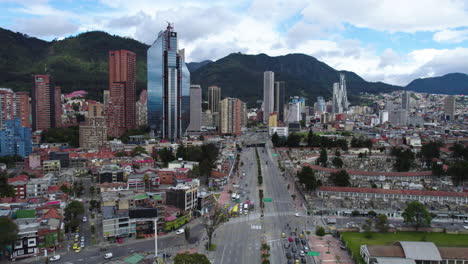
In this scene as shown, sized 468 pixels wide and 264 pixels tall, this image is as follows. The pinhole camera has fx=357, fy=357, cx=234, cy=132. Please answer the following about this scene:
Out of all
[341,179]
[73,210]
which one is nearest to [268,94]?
[341,179]

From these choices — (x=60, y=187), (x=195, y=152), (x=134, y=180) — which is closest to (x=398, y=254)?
(x=134, y=180)

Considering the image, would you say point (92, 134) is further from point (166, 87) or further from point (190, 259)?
point (190, 259)

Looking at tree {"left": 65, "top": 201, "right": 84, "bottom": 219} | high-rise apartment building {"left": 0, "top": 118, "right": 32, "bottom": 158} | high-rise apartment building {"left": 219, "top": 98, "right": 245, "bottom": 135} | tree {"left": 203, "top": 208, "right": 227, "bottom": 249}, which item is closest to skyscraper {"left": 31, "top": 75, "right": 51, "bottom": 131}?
high-rise apartment building {"left": 0, "top": 118, "right": 32, "bottom": 158}

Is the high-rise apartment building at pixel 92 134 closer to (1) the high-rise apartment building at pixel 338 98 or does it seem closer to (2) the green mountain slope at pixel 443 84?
(1) the high-rise apartment building at pixel 338 98

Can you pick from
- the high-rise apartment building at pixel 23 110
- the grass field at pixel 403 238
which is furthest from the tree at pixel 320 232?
the high-rise apartment building at pixel 23 110

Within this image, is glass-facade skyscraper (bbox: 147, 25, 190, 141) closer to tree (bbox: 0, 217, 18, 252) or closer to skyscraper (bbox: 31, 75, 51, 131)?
skyscraper (bbox: 31, 75, 51, 131)

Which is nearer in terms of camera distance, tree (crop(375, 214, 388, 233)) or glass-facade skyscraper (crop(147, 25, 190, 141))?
tree (crop(375, 214, 388, 233))

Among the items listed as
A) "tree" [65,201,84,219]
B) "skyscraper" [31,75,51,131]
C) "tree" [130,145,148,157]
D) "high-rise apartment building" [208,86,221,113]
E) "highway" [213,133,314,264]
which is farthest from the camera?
"high-rise apartment building" [208,86,221,113]
